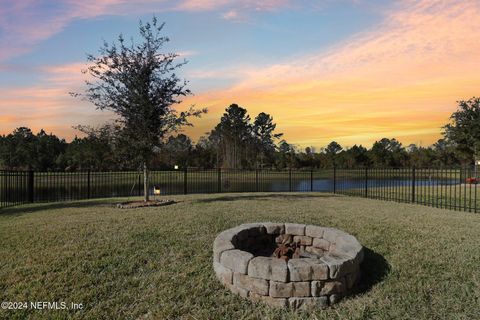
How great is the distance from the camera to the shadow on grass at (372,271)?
3907 mm

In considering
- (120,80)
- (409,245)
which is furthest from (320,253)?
(120,80)

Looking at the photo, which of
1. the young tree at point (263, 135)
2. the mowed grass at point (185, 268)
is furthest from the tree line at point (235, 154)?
the mowed grass at point (185, 268)

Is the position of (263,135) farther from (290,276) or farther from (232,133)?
(290,276)

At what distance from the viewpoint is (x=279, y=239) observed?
5266 millimetres

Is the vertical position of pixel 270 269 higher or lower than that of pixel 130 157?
lower

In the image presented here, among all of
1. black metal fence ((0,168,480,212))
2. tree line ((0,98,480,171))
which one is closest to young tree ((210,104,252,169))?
tree line ((0,98,480,171))

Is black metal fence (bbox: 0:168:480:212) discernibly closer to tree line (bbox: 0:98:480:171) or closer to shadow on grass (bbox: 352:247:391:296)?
shadow on grass (bbox: 352:247:391:296)

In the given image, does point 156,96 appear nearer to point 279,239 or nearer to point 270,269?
point 279,239

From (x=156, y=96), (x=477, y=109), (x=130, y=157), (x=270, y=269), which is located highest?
(x=477, y=109)

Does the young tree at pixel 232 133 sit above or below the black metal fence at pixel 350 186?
above

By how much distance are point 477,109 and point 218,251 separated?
26.2 m

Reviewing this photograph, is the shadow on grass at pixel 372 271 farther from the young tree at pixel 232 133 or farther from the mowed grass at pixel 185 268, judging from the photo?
the young tree at pixel 232 133

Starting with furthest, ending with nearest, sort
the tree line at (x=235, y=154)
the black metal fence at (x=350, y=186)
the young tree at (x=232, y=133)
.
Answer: the young tree at (x=232, y=133) → the tree line at (x=235, y=154) → the black metal fence at (x=350, y=186)

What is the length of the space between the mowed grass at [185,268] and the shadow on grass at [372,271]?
0.01 m
